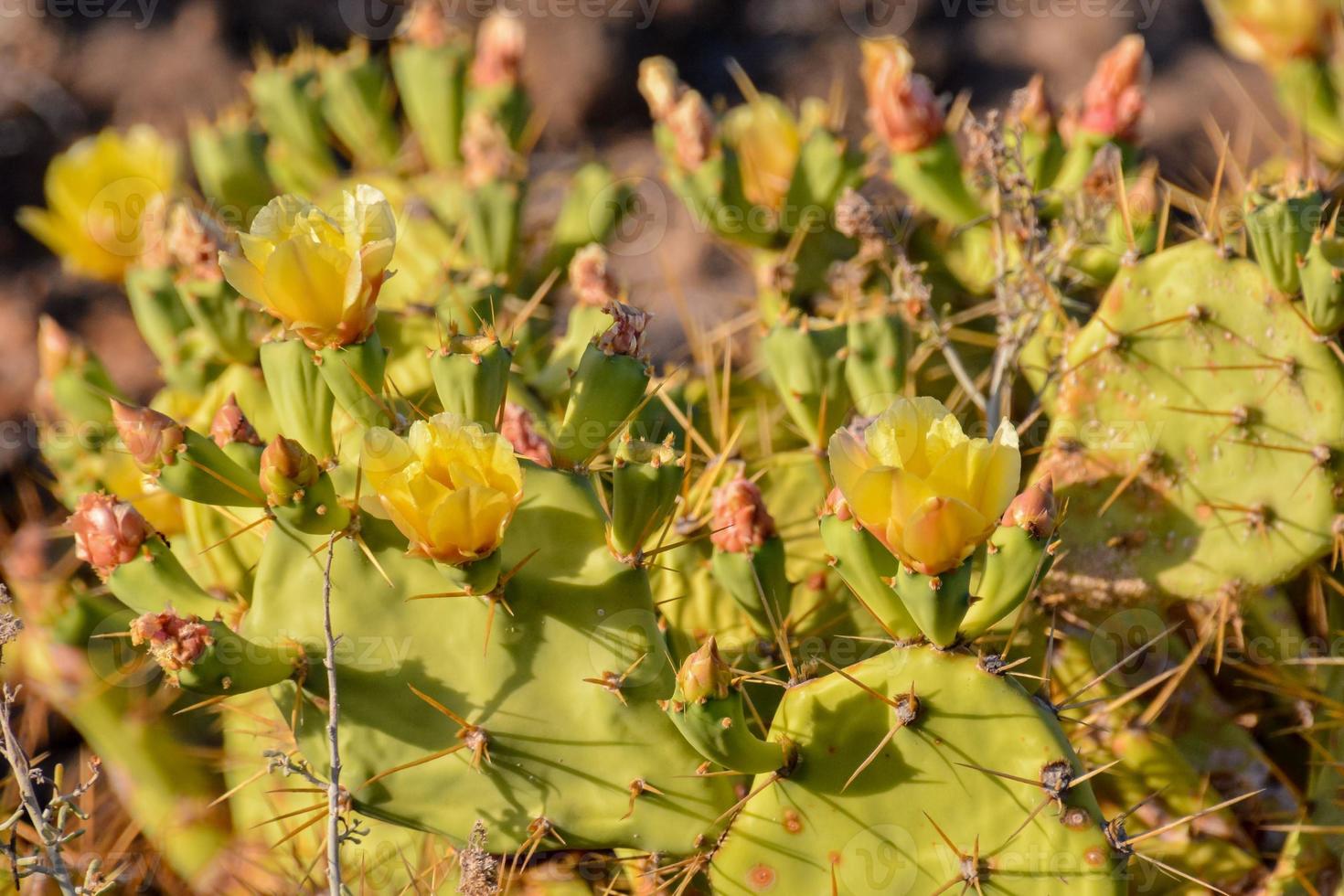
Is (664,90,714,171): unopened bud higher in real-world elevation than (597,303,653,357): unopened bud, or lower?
lower

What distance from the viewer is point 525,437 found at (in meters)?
1.79

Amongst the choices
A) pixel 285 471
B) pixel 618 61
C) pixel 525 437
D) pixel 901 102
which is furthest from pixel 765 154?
pixel 618 61

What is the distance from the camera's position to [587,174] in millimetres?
2750

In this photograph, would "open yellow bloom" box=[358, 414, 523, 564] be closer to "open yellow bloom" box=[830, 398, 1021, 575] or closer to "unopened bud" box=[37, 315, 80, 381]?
"open yellow bloom" box=[830, 398, 1021, 575]

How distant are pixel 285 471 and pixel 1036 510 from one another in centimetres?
83

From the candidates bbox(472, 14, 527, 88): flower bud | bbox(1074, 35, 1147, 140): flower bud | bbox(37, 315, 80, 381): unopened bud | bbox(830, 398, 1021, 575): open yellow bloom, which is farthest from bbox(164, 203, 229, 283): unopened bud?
bbox(1074, 35, 1147, 140): flower bud

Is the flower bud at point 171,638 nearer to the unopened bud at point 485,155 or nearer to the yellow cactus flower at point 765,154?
the unopened bud at point 485,155

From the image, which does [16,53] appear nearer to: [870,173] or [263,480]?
[870,173]

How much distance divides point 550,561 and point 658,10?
3093 millimetres

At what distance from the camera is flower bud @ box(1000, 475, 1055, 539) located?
1376 mm

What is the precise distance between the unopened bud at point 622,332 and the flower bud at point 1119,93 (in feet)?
4.02

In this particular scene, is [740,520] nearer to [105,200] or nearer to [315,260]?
[315,260]

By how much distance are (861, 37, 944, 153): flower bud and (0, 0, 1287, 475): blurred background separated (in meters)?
1.47

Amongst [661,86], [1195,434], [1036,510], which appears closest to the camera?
[1036,510]
